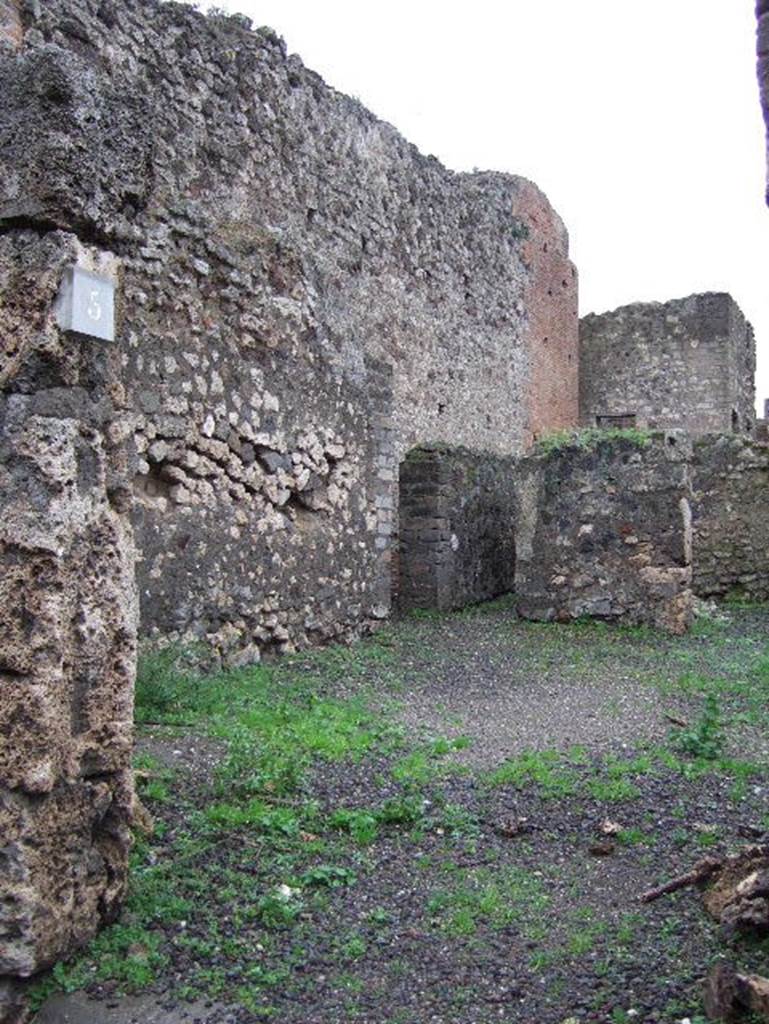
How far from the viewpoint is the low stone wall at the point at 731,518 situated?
44.5 feet

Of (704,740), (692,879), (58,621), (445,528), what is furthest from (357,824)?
(445,528)

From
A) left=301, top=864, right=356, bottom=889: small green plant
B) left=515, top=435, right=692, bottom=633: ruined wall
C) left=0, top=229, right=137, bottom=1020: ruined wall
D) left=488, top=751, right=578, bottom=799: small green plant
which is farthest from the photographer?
left=515, top=435, right=692, bottom=633: ruined wall

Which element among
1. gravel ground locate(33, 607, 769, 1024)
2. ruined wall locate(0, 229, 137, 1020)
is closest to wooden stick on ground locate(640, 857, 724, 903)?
gravel ground locate(33, 607, 769, 1024)

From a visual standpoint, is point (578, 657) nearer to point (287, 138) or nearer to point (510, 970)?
point (510, 970)

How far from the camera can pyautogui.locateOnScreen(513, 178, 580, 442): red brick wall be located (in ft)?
67.4

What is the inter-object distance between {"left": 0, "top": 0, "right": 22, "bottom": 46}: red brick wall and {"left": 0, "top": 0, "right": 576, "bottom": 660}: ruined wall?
5.4 inches

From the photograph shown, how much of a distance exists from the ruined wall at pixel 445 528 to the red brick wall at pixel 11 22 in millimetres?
5708

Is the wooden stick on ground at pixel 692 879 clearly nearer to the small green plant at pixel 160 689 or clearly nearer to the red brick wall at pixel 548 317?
the small green plant at pixel 160 689

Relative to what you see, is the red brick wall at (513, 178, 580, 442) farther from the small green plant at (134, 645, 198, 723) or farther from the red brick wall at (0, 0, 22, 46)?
the small green plant at (134, 645, 198, 723)

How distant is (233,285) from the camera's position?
743cm

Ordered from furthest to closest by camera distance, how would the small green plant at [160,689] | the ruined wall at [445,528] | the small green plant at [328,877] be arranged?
the ruined wall at [445,528] → the small green plant at [160,689] → the small green plant at [328,877]

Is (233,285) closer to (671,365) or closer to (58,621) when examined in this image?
(58,621)

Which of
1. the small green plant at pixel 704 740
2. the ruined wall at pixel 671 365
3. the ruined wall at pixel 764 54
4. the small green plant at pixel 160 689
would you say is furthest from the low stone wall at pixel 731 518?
the ruined wall at pixel 764 54

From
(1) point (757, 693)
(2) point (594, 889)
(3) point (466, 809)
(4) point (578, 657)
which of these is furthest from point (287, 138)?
(2) point (594, 889)
